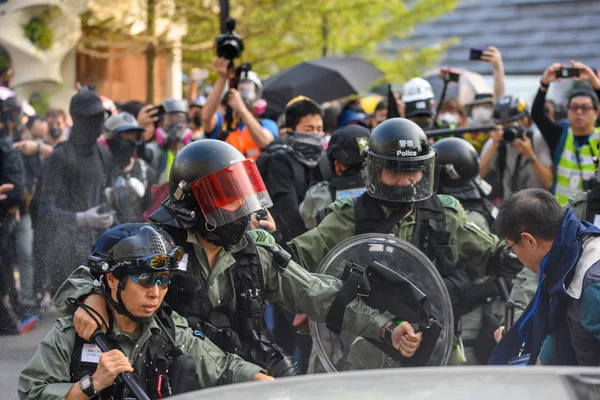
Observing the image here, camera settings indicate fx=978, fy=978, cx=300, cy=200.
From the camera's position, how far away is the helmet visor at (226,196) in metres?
4.04

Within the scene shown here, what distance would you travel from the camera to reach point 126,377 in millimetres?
3291

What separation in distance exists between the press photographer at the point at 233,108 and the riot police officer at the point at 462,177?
1650 mm

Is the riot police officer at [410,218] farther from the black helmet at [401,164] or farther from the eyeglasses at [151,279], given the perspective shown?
the eyeglasses at [151,279]

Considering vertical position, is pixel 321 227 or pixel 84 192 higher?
pixel 321 227

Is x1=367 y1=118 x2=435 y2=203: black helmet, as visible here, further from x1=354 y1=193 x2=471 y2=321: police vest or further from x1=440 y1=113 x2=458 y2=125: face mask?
x1=440 y1=113 x2=458 y2=125: face mask

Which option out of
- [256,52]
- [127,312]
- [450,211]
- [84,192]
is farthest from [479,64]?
[127,312]

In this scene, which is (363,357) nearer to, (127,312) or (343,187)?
(127,312)

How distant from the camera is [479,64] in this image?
24875 millimetres

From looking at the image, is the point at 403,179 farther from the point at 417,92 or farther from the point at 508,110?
the point at 417,92

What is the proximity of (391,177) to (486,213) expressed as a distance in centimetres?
148

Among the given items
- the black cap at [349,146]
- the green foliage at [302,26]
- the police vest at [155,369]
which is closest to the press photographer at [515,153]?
the black cap at [349,146]

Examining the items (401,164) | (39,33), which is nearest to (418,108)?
(401,164)

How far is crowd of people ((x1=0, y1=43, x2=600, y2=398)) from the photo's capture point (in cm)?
369

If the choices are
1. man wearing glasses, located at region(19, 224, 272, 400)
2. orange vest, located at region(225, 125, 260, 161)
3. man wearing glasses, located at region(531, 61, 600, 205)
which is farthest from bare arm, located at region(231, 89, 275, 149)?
man wearing glasses, located at region(19, 224, 272, 400)
